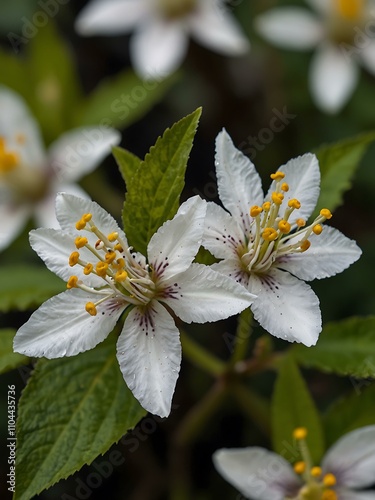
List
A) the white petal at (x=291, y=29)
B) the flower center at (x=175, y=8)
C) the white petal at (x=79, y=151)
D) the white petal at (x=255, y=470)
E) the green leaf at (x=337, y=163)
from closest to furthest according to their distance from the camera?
1. the white petal at (x=255, y=470)
2. the green leaf at (x=337, y=163)
3. the white petal at (x=79, y=151)
4. the white petal at (x=291, y=29)
5. the flower center at (x=175, y=8)

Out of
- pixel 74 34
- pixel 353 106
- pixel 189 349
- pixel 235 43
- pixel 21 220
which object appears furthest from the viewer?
pixel 74 34

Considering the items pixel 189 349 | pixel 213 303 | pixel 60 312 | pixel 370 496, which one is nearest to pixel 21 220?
pixel 189 349

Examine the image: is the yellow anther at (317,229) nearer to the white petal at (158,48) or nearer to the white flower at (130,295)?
the white flower at (130,295)

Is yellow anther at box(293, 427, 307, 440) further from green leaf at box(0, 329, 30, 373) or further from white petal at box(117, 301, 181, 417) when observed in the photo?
green leaf at box(0, 329, 30, 373)

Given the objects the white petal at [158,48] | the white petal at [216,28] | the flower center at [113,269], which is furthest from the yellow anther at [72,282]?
the white petal at [216,28]

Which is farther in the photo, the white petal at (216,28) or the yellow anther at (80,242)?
the white petal at (216,28)

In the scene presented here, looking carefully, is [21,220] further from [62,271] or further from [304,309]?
[304,309]

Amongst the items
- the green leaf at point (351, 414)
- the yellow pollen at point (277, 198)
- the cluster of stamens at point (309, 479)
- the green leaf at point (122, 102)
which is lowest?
the green leaf at point (351, 414)
